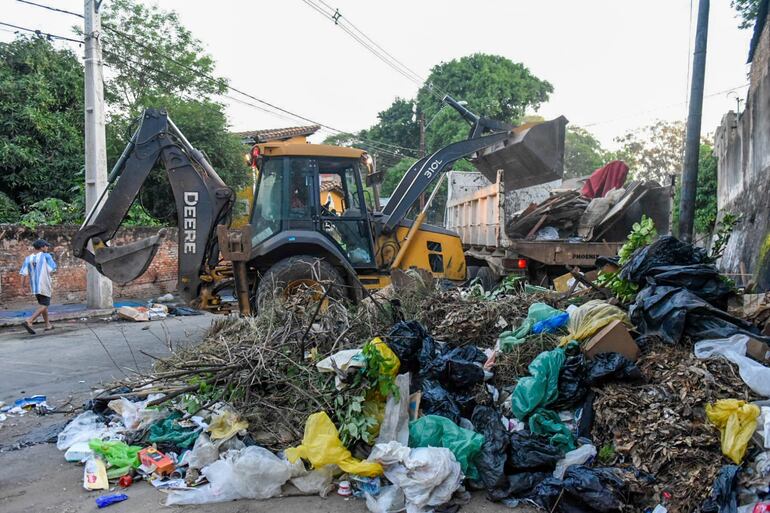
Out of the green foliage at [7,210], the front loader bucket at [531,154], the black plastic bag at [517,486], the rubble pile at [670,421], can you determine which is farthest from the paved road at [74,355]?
the front loader bucket at [531,154]

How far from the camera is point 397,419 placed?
143 inches

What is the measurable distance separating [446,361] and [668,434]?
1474 millimetres

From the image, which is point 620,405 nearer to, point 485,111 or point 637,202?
point 637,202

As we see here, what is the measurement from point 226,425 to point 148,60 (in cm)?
2031

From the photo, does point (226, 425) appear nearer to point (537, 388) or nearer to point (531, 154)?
point (537, 388)

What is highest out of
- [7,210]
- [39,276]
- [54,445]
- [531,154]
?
[531,154]

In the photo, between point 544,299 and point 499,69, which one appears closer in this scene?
point 544,299

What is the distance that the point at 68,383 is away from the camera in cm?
574

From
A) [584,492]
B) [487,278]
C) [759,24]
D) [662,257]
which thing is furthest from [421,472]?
[759,24]

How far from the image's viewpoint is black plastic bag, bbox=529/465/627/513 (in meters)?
3.05

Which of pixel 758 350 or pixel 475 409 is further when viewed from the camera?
pixel 475 409

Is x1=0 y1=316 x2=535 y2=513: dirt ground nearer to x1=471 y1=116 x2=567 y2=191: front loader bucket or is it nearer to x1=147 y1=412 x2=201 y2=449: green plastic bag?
x1=147 y1=412 x2=201 y2=449: green plastic bag

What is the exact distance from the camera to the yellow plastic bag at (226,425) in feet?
12.1

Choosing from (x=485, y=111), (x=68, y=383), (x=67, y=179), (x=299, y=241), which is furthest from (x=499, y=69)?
(x=68, y=383)
